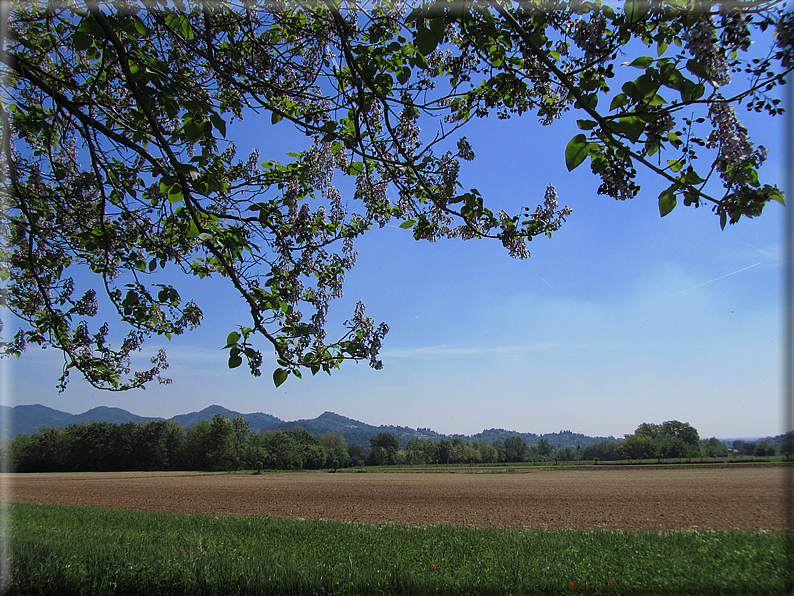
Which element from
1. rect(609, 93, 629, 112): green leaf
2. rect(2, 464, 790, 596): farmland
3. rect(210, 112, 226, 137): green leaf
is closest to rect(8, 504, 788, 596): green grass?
rect(2, 464, 790, 596): farmland

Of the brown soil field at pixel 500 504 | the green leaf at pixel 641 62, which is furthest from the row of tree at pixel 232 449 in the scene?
the green leaf at pixel 641 62

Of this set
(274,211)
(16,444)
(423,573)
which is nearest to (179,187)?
(274,211)

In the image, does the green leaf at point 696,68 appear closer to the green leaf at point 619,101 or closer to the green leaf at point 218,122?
the green leaf at point 619,101

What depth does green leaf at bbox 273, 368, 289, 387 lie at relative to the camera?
304 cm

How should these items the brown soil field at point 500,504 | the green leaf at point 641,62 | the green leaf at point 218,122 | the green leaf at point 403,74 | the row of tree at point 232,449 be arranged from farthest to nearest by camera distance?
the row of tree at point 232,449 → the brown soil field at point 500,504 → the green leaf at point 403,74 → the green leaf at point 218,122 → the green leaf at point 641,62

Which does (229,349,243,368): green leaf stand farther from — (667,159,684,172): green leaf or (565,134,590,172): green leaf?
(667,159,684,172): green leaf

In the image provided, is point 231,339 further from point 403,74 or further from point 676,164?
point 676,164

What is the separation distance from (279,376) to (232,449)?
9270 cm

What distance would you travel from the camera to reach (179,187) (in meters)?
3.13

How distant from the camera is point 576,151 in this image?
185 cm

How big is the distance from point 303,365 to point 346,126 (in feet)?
7.83

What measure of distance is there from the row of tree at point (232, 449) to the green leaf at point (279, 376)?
250 ft

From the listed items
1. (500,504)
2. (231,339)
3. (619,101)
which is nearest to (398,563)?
(231,339)

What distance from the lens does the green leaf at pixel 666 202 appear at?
5.66ft
